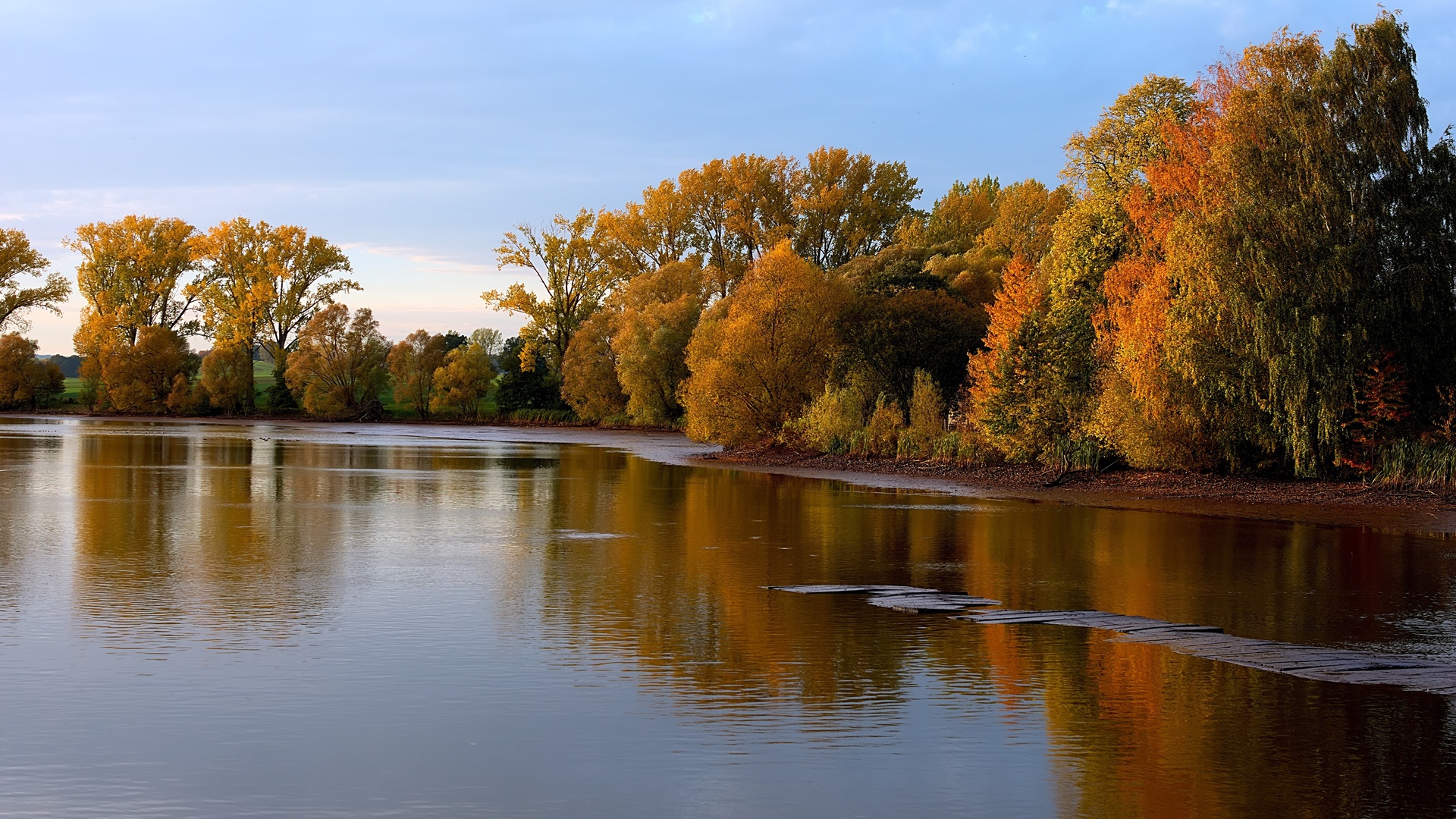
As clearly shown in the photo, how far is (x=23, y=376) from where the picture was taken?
109 m

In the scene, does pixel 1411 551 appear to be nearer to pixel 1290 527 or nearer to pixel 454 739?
pixel 1290 527

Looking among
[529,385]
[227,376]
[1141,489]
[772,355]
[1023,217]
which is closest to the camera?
[1141,489]

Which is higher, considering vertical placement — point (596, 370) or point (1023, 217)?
point (1023, 217)

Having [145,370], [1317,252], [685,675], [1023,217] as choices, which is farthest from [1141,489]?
[145,370]

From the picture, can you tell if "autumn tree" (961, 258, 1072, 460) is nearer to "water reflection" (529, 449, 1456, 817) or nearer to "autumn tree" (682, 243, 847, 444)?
"water reflection" (529, 449, 1456, 817)

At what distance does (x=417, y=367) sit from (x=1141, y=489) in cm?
7634

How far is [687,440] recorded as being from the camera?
6731cm

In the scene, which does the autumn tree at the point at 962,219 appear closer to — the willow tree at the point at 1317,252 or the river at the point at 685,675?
the willow tree at the point at 1317,252

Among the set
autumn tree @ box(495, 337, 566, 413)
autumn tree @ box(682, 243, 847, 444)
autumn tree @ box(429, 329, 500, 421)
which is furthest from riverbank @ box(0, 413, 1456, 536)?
autumn tree @ box(429, 329, 500, 421)


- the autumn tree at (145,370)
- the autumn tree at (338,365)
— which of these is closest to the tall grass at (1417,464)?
the autumn tree at (338,365)

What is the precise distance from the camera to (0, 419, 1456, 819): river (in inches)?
327

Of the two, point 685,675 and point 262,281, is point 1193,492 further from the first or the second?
point 262,281

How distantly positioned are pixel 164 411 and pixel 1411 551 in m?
100.0

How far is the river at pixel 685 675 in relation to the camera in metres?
8.30
